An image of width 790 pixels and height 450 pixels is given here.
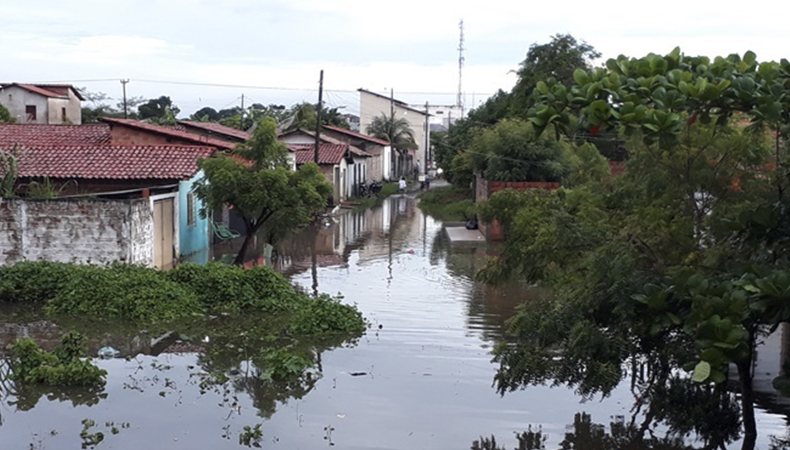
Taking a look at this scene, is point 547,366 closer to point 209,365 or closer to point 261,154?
point 209,365

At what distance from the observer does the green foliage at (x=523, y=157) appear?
1430 inches

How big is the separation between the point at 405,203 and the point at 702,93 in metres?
47.3

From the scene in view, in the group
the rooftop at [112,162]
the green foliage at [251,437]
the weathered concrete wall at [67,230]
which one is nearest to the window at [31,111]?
the rooftop at [112,162]

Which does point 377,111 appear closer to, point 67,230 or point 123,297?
point 67,230

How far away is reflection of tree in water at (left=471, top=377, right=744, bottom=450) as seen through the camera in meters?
9.70

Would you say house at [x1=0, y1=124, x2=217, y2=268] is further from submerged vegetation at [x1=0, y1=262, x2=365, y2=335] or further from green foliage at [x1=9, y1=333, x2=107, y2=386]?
green foliage at [x1=9, y1=333, x2=107, y2=386]

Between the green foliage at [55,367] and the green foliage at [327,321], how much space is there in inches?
178

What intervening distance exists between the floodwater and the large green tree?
192cm

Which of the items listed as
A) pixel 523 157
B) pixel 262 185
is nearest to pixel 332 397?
pixel 262 185

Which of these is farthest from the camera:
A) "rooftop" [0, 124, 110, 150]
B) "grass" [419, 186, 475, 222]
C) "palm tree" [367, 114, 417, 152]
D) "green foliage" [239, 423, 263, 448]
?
"palm tree" [367, 114, 417, 152]

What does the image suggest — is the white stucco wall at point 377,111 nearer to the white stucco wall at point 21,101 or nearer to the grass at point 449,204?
the grass at point 449,204

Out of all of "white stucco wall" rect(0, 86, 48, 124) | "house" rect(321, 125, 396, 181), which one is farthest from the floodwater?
"house" rect(321, 125, 396, 181)

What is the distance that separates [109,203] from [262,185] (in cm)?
361

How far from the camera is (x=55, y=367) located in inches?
549
